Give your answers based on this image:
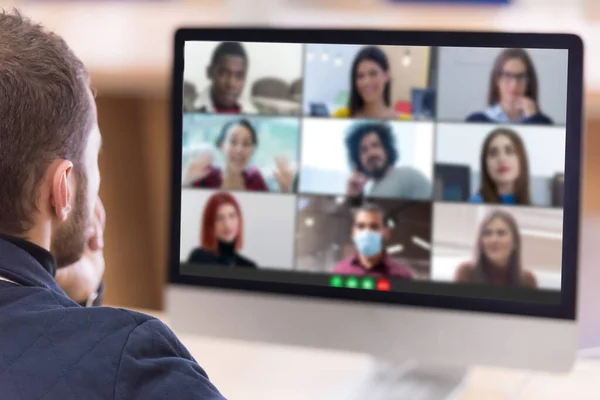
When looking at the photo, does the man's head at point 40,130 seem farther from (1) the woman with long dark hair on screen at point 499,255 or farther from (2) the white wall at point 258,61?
(1) the woman with long dark hair on screen at point 499,255

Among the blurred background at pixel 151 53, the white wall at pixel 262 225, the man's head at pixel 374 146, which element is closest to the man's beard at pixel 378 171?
the man's head at pixel 374 146

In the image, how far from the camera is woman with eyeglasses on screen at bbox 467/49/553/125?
36.9 inches

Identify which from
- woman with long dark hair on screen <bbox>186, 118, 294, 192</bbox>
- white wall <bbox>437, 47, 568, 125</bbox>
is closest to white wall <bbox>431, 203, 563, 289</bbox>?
white wall <bbox>437, 47, 568, 125</bbox>

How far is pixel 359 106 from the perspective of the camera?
1.01 meters

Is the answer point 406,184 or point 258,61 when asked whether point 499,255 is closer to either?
point 406,184

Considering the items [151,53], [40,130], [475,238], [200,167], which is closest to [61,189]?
[40,130]

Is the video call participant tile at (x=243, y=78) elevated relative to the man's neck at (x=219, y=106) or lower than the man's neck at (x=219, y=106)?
elevated

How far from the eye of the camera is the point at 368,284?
1.04m

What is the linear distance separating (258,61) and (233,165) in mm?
130

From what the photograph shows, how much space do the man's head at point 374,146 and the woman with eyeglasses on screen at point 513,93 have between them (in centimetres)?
10

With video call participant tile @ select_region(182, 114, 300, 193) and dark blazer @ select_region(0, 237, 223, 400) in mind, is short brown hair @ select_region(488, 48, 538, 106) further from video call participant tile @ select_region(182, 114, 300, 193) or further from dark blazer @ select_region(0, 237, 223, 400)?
dark blazer @ select_region(0, 237, 223, 400)

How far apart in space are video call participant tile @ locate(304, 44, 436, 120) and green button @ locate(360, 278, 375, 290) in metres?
0.20

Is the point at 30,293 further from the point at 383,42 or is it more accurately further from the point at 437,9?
the point at 437,9

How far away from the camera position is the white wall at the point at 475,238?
3.15 ft
